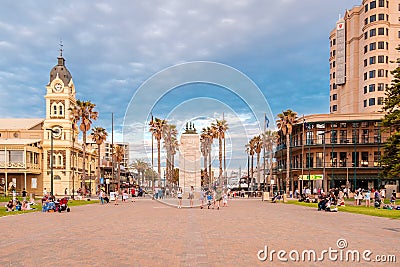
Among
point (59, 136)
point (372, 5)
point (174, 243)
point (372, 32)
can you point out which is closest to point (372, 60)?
point (372, 32)

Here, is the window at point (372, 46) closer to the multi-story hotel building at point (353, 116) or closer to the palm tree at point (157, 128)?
the multi-story hotel building at point (353, 116)

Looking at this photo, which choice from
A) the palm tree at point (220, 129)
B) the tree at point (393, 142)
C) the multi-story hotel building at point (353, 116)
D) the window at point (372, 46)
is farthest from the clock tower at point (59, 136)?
the window at point (372, 46)

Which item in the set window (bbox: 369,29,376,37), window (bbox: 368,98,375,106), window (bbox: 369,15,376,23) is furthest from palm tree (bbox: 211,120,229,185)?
window (bbox: 369,15,376,23)

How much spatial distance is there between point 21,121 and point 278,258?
273ft

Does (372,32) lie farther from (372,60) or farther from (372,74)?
(372,74)

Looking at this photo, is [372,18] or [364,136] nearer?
[364,136]

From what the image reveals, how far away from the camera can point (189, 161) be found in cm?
4959

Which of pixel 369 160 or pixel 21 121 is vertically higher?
pixel 21 121

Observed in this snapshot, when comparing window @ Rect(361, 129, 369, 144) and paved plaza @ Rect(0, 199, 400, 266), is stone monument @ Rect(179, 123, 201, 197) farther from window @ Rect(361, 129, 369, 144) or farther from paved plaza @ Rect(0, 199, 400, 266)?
window @ Rect(361, 129, 369, 144)

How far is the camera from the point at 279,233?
1620cm

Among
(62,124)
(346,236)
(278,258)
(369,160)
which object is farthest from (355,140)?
(278,258)

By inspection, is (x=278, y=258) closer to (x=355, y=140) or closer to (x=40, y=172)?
(x=355, y=140)

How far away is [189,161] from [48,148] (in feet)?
117

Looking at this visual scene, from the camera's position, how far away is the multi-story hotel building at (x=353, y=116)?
66.2m
